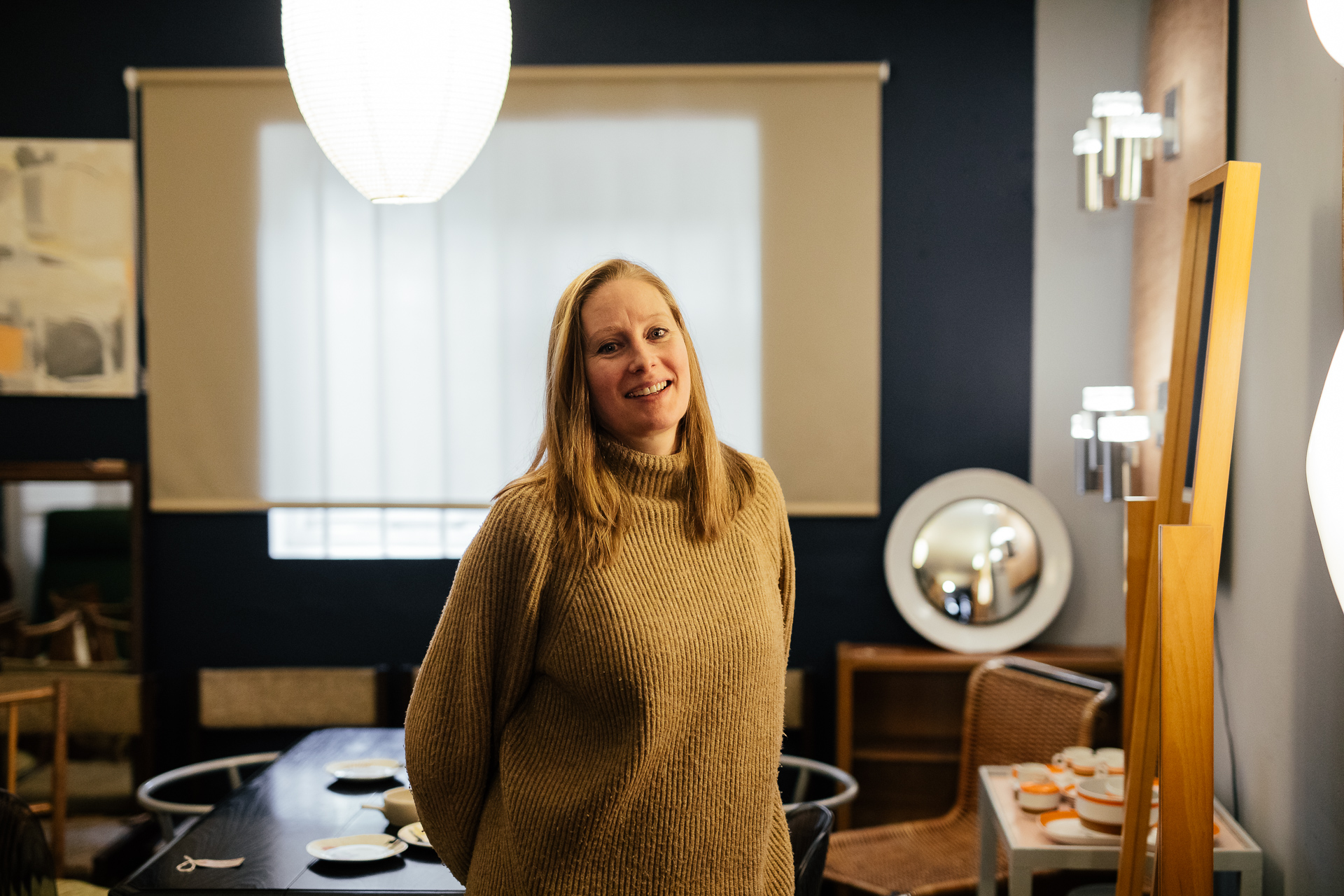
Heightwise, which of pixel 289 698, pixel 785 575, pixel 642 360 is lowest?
pixel 289 698

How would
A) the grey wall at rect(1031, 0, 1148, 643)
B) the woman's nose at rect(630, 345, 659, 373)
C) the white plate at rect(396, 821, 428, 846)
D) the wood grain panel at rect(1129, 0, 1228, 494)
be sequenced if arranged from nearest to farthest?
1. the woman's nose at rect(630, 345, 659, 373)
2. the white plate at rect(396, 821, 428, 846)
3. the wood grain panel at rect(1129, 0, 1228, 494)
4. the grey wall at rect(1031, 0, 1148, 643)

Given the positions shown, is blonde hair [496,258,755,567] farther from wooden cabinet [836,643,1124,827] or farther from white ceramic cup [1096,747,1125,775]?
wooden cabinet [836,643,1124,827]

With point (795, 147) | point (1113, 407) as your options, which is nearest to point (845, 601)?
point (1113, 407)

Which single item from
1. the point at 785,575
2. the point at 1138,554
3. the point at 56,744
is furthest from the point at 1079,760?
the point at 56,744

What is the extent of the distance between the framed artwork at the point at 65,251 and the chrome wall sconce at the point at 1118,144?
9.29 ft

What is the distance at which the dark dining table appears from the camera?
183 centimetres

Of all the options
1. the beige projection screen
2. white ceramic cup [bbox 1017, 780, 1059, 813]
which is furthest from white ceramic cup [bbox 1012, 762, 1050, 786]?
the beige projection screen

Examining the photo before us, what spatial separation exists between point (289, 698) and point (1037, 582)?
2266 mm

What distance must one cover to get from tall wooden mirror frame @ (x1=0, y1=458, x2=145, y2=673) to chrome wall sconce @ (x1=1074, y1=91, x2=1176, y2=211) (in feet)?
9.37

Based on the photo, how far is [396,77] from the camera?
1.58 m

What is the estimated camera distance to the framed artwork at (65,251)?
3.49 metres

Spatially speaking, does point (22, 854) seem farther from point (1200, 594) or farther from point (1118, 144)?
point (1118, 144)

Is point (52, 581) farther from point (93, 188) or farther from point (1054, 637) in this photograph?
point (1054, 637)

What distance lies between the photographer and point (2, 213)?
11.5ft
